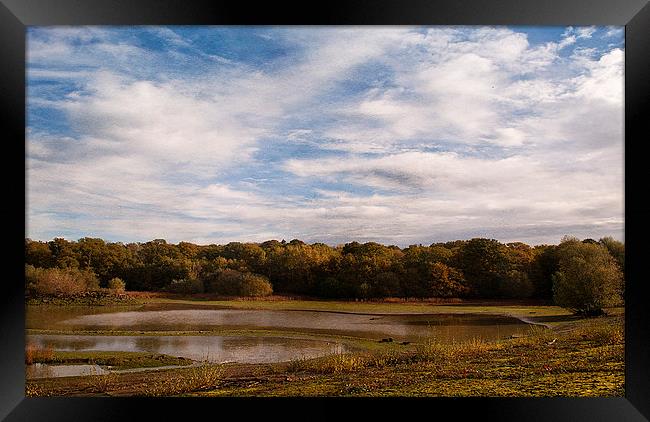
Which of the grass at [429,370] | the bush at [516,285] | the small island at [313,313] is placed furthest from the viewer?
the bush at [516,285]

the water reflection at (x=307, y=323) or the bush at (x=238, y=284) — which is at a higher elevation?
the bush at (x=238, y=284)

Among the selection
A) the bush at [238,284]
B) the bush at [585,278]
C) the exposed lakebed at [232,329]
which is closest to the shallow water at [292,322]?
the exposed lakebed at [232,329]

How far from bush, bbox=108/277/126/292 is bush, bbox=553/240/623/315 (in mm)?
3572

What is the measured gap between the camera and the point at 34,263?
11.9ft

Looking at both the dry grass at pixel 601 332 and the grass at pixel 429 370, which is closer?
the grass at pixel 429 370

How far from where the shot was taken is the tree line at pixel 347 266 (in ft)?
12.0

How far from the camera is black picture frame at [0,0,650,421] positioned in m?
2.67

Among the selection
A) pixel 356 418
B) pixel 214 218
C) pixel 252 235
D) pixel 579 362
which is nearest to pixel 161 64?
pixel 214 218

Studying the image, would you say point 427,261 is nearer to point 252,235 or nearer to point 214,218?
point 252,235

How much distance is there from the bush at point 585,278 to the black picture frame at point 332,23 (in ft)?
2.25

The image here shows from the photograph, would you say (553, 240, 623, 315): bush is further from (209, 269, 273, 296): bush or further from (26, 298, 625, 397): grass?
(209, 269, 273, 296): bush

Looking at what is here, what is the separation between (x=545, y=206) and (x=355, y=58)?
195 cm

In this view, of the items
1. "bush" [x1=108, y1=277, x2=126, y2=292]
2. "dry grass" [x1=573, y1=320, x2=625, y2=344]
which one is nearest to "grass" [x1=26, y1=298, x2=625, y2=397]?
"dry grass" [x1=573, y1=320, x2=625, y2=344]

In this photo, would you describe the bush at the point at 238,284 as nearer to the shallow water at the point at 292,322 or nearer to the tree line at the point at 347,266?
the tree line at the point at 347,266
